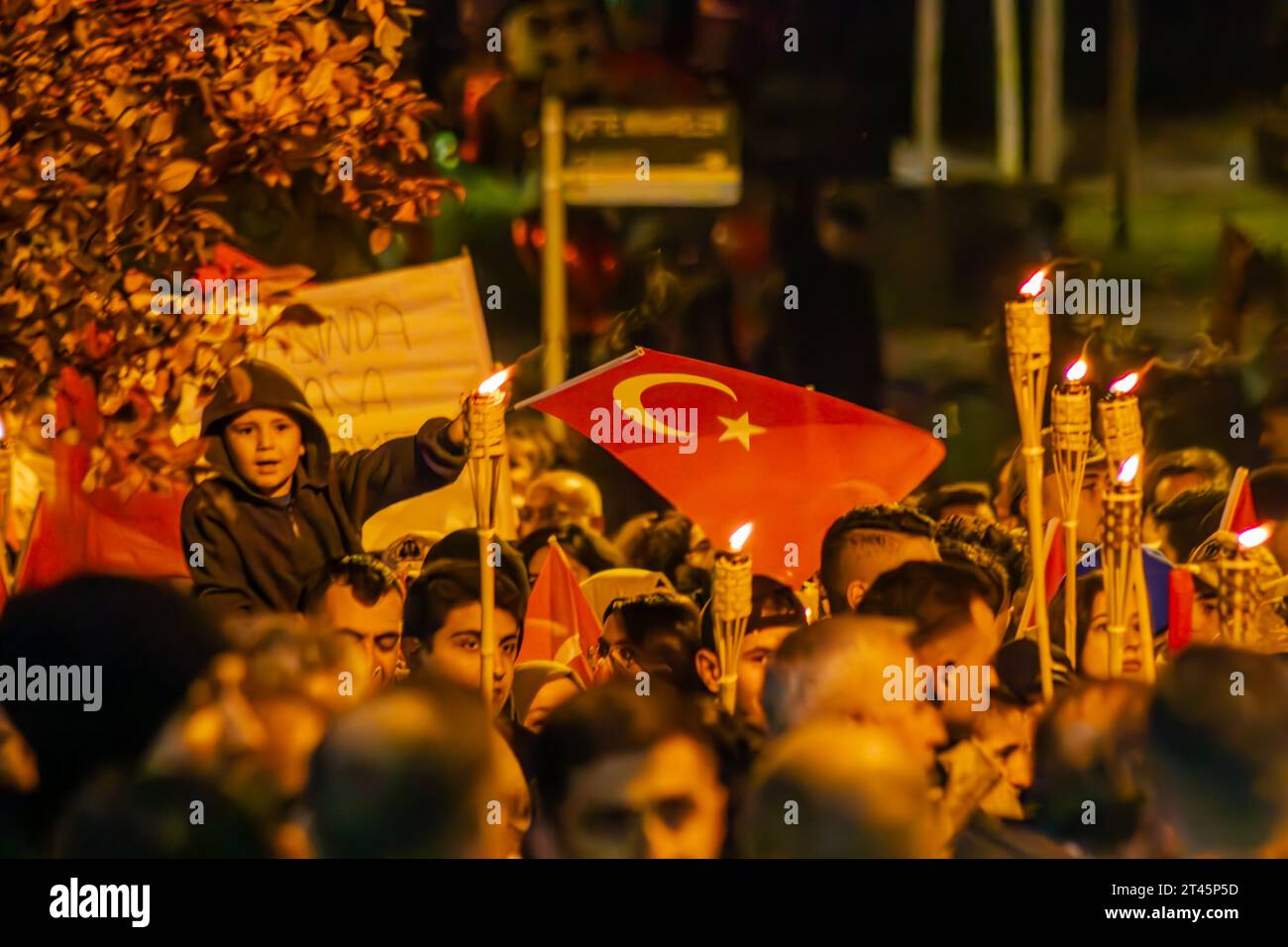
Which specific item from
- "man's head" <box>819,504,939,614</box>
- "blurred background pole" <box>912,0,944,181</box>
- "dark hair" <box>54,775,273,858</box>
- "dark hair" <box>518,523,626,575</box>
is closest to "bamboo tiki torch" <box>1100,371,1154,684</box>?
"man's head" <box>819,504,939,614</box>

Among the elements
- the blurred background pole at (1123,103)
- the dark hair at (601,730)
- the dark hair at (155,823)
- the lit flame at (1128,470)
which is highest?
the blurred background pole at (1123,103)

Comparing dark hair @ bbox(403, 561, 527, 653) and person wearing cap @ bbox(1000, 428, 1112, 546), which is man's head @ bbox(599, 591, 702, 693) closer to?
dark hair @ bbox(403, 561, 527, 653)

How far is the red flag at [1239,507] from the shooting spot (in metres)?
6.65

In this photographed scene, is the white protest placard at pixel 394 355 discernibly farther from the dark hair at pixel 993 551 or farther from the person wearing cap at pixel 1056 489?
the person wearing cap at pixel 1056 489

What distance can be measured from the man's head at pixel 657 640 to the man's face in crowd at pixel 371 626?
2.18ft

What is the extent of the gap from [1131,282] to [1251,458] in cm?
67

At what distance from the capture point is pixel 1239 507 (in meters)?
6.66

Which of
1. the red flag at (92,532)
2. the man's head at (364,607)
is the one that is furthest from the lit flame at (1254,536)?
the red flag at (92,532)
